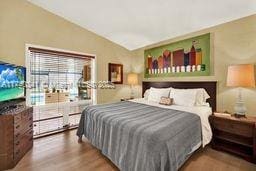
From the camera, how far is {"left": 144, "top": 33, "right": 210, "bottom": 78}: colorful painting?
10.4ft

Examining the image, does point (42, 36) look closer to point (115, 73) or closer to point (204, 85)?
point (115, 73)

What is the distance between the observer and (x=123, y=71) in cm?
475

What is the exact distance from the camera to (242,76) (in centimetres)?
229

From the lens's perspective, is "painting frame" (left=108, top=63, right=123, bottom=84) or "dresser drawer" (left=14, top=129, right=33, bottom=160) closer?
"dresser drawer" (left=14, top=129, right=33, bottom=160)

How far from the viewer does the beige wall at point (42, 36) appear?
2709mm

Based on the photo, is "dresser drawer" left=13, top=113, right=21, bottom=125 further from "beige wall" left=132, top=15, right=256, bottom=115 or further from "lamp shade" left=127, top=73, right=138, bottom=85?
"beige wall" left=132, top=15, right=256, bottom=115

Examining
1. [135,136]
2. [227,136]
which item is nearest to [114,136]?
[135,136]

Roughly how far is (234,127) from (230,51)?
4.67 feet

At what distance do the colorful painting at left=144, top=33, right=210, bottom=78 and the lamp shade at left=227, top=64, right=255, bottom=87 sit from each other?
740 millimetres

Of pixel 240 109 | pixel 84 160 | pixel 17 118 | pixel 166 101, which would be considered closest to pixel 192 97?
pixel 166 101

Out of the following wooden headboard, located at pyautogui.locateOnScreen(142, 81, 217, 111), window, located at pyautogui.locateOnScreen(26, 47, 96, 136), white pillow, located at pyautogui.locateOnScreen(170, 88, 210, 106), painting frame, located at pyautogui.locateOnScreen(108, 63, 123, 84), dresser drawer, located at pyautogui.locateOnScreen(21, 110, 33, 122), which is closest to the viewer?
dresser drawer, located at pyautogui.locateOnScreen(21, 110, 33, 122)

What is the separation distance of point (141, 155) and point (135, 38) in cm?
333

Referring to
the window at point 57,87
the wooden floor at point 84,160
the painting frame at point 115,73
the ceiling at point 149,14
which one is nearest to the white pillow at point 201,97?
the wooden floor at point 84,160

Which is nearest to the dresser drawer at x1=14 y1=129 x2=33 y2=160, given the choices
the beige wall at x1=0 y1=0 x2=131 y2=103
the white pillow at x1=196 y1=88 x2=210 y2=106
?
the beige wall at x1=0 y1=0 x2=131 y2=103
